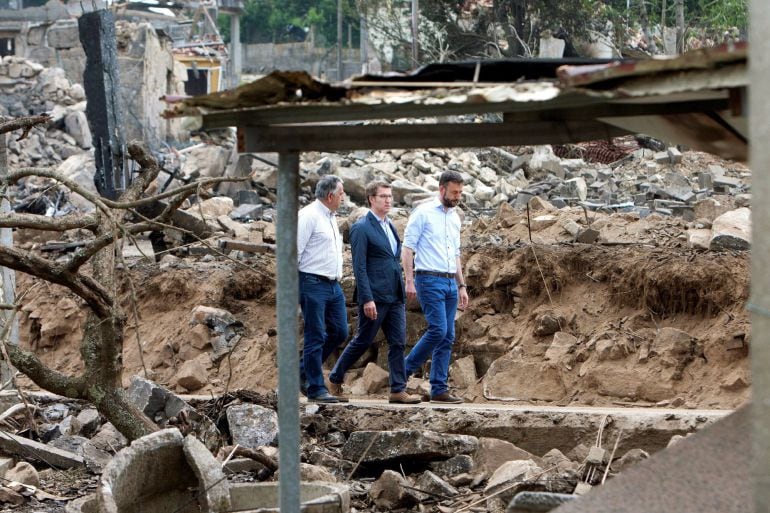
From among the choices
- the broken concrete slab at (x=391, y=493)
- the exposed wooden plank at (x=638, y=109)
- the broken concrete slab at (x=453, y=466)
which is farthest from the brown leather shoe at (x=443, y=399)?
the exposed wooden plank at (x=638, y=109)

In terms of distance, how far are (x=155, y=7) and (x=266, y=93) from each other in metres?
42.7

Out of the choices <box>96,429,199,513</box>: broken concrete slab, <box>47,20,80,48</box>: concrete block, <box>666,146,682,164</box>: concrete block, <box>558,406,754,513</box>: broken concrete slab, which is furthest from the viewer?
<box>47,20,80,48</box>: concrete block

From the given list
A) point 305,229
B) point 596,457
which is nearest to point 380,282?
point 305,229

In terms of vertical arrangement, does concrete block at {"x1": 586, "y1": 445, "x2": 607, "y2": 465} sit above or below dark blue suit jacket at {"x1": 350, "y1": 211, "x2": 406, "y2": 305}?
below

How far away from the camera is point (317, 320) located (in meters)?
11.0

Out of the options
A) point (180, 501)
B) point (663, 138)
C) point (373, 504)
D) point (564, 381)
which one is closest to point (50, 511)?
point (180, 501)

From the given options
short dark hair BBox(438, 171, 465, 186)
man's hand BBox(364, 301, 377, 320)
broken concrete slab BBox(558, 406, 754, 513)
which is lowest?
man's hand BBox(364, 301, 377, 320)

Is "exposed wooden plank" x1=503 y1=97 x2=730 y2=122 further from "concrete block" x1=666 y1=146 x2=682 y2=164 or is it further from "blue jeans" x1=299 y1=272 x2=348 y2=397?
"concrete block" x1=666 y1=146 x2=682 y2=164

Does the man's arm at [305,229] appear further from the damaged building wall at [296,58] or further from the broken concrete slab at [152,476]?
the damaged building wall at [296,58]

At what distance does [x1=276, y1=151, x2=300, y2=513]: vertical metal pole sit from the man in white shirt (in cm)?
559

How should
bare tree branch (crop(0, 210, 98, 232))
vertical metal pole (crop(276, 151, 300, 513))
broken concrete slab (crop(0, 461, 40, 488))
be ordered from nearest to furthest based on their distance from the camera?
vertical metal pole (crop(276, 151, 300, 513)) → bare tree branch (crop(0, 210, 98, 232)) → broken concrete slab (crop(0, 461, 40, 488))

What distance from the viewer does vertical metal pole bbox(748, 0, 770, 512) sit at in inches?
125

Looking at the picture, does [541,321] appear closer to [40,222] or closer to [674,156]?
[40,222]

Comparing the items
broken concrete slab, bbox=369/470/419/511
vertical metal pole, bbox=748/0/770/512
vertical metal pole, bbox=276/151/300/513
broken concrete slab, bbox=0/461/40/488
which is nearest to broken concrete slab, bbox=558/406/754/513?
vertical metal pole, bbox=748/0/770/512
